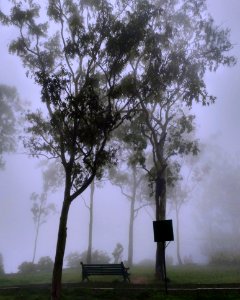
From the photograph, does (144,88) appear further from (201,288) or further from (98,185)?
(98,185)

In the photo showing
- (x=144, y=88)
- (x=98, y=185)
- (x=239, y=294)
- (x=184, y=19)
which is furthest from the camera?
(x=98, y=185)

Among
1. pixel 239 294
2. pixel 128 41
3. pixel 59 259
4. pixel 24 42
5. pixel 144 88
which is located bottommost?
pixel 239 294

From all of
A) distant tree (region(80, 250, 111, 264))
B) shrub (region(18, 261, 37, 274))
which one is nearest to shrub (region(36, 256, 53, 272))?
shrub (region(18, 261, 37, 274))

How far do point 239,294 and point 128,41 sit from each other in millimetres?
12961

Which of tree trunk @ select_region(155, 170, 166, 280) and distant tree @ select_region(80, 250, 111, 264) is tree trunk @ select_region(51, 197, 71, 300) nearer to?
tree trunk @ select_region(155, 170, 166, 280)

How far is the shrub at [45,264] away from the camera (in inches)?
1288

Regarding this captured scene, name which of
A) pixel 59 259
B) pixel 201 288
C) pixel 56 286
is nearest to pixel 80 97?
pixel 59 259

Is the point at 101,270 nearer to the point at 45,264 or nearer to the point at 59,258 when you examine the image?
the point at 59,258

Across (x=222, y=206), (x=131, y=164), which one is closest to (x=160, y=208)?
(x=131, y=164)

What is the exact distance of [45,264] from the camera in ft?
111

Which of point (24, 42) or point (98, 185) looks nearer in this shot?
point (24, 42)

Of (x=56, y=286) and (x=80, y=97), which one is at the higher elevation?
(x=80, y=97)

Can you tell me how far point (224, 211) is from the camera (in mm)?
52312

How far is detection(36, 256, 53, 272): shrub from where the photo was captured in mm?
32706
